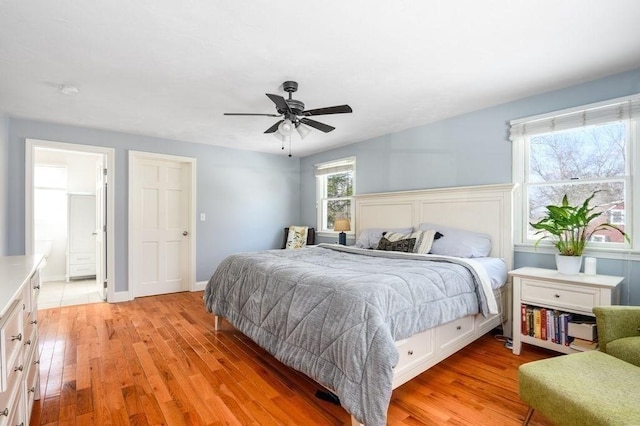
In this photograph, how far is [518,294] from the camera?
8.63 feet

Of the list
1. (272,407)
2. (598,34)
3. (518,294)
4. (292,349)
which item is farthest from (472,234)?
(272,407)

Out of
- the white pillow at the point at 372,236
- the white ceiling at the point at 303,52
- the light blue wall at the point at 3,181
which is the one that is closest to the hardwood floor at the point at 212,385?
the light blue wall at the point at 3,181

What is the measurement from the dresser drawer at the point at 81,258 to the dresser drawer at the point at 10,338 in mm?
5220

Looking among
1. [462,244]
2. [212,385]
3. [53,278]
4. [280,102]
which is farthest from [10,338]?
[53,278]

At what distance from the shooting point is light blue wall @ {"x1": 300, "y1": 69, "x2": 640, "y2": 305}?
2.59 metres

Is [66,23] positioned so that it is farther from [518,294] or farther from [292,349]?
[518,294]

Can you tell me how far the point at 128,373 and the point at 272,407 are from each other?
1206mm

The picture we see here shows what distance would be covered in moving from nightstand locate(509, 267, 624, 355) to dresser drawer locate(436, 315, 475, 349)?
1.39 feet

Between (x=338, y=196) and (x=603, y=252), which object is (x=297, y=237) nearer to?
(x=338, y=196)

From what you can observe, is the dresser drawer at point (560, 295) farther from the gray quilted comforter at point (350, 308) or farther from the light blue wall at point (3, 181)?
the light blue wall at point (3, 181)

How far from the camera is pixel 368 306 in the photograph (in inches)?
66.9

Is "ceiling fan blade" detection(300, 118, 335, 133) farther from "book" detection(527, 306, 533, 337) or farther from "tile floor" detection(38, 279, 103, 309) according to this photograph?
"tile floor" detection(38, 279, 103, 309)

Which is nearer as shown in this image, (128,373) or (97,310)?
(128,373)

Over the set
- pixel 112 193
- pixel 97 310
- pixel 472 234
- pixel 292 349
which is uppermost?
pixel 112 193
